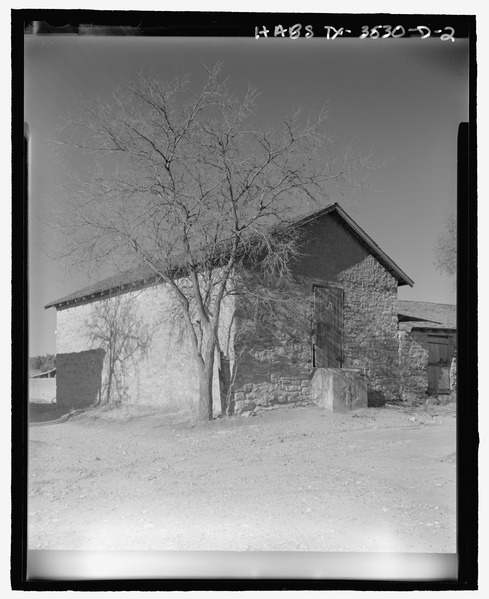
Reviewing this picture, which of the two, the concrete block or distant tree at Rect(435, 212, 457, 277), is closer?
distant tree at Rect(435, 212, 457, 277)

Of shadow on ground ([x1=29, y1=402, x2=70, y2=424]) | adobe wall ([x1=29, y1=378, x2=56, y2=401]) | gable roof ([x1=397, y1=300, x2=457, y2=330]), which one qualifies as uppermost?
gable roof ([x1=397, y1=300, x2=457, y2=330])

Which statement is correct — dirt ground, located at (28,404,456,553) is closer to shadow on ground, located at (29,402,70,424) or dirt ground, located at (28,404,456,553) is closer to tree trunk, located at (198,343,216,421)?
shadow on ground, located at (29,402,70,424)

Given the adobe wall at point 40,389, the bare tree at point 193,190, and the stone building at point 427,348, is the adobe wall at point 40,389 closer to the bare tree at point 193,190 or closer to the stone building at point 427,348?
the bare tree at point 193,190

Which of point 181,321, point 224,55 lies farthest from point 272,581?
point 224,55

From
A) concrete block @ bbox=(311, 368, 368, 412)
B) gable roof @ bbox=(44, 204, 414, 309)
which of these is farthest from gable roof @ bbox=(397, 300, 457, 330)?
concrete block @ bbox=(311, 368, 368, 412)

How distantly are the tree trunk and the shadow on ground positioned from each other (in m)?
1.20

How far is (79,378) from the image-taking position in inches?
179

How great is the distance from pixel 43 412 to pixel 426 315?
3.56m

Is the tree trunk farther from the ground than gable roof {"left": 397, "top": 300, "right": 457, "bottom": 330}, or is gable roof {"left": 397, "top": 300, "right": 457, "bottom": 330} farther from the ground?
gable roof {"left": 397, "top": 300, "right": 457, "bottom": 330}

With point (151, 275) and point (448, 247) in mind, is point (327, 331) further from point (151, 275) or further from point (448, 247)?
point (151, 275)

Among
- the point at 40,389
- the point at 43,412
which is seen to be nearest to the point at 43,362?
the point at 40,389

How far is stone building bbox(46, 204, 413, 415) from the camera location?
4551mm

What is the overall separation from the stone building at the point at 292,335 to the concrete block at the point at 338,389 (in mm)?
72

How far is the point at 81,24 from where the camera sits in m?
3.84
